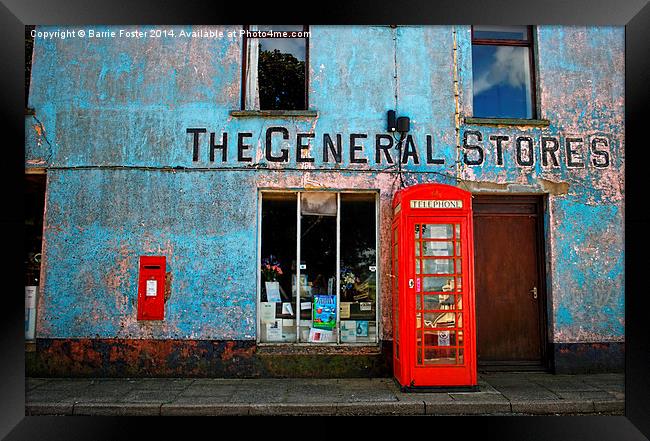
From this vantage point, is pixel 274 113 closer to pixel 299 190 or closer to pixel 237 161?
pixel 237 161

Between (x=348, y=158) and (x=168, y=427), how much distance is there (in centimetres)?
460

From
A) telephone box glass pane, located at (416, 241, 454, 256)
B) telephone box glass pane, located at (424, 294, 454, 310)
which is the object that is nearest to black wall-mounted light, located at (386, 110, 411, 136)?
telephone box glass pane, located at (416, 241, 454, 256)

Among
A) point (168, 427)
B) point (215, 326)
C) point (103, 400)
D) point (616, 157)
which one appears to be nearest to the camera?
point (168, 427)

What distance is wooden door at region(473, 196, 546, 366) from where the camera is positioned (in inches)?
325

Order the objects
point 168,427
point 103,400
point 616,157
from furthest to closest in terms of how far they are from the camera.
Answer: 1. point 616,157
2. point 103,400
3. point 168,427

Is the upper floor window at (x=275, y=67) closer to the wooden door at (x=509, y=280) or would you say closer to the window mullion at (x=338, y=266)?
the window mullion at (x=338, y=266)

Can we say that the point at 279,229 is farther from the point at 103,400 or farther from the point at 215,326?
the point at 103,400

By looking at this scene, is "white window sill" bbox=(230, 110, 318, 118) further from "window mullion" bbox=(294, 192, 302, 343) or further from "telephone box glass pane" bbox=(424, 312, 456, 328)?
"telephone box glass pane" bbox=(424, 312, 456, 328)

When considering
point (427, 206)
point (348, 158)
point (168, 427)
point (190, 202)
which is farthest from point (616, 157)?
point (168, 427)

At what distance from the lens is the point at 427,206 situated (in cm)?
698

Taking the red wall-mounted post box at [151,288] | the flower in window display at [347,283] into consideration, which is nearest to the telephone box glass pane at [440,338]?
the flower in window display at [347,283]

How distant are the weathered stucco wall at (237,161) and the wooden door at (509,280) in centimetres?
29
